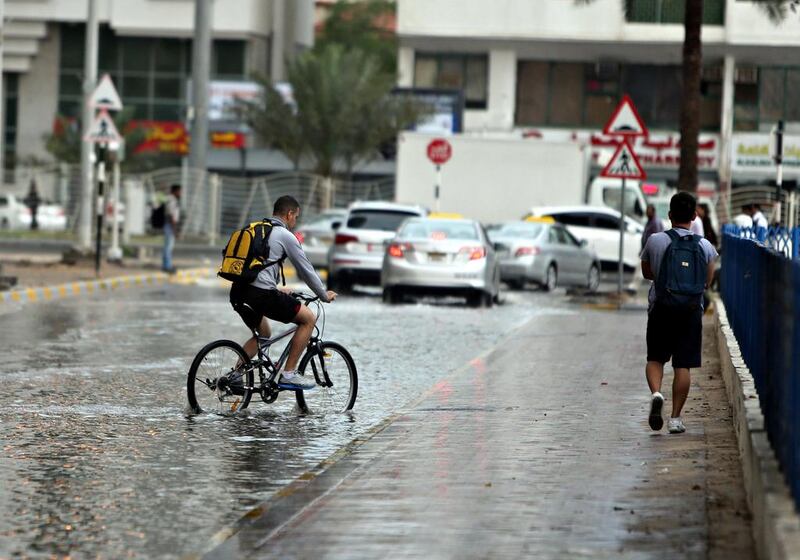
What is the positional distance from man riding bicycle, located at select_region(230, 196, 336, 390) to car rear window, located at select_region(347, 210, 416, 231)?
18080 mm

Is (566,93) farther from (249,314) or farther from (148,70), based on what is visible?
(249,314)

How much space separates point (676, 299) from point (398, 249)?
54.7 feet

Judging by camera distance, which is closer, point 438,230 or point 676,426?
point 676,426

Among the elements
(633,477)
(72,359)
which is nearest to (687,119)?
(72,359)

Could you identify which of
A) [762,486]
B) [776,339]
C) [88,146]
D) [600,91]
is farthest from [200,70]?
[762,486]

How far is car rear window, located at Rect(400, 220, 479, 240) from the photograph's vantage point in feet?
95.8

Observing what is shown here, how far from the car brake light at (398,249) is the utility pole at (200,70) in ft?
98.4

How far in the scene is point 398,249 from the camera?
2892 cm

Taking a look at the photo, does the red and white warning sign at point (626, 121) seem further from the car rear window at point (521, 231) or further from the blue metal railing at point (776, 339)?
the blue metal railing at point (776, 339)

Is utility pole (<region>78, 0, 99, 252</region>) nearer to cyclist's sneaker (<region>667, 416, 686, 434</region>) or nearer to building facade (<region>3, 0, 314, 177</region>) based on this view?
cyclist's sneaker (<region>667, 416, 686, 434</region>)

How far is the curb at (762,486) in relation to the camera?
6.92 meters

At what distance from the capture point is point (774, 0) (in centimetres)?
3297

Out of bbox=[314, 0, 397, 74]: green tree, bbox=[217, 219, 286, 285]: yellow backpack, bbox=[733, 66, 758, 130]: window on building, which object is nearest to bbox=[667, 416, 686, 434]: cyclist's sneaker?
bbox=[217, 219, 286, 285]: yellow backpack

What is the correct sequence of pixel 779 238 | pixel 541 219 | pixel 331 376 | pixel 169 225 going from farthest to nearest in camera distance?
pixel 541 219
pixel 169 225
pixel 779 238
pixel 331 376
